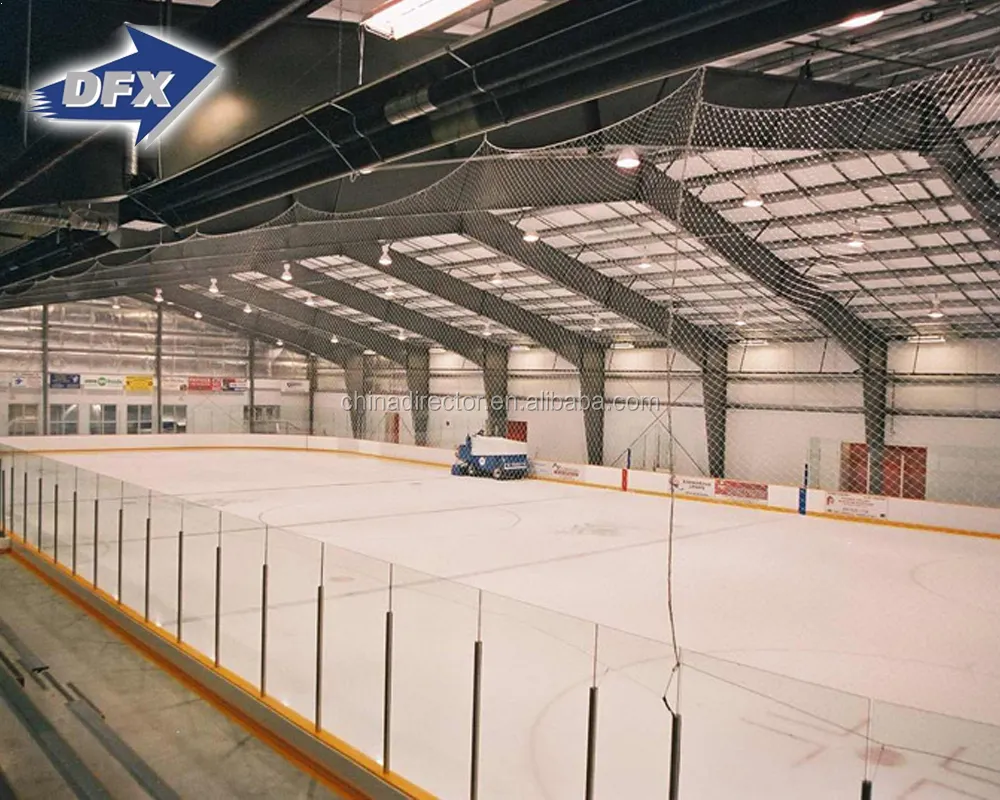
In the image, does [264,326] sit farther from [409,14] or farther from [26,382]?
[409,14]

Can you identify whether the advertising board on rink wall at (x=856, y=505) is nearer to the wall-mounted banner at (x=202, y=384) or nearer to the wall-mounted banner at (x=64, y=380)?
the wall-mounted banner at (x=202, y=384)

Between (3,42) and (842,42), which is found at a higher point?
(842,42)

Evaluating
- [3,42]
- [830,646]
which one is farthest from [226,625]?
[830,646]

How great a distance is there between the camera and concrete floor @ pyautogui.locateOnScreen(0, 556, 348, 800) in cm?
465

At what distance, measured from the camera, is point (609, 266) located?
19609 millimetres

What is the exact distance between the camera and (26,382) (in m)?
31.7

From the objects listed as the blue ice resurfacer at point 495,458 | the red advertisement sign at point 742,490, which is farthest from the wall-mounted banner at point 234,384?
the red advertisement sign at point 742,490

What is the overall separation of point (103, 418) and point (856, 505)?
31.8m

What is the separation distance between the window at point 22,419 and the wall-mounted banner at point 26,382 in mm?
782

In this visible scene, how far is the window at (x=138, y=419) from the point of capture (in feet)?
115

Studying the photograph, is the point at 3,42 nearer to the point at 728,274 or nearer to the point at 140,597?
the point at 140,597

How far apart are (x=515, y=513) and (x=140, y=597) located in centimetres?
1054

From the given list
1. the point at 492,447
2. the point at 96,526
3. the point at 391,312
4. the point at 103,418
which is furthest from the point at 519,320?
the point at 103,418

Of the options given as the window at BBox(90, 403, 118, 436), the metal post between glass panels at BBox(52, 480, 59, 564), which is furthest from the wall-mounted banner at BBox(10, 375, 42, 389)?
the metal post between glass panels at BBox(52, 480, 59, 564)
